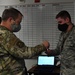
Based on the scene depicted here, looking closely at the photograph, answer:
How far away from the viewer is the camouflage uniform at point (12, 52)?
1.75 m

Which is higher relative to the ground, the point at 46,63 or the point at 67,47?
the point at 67,47

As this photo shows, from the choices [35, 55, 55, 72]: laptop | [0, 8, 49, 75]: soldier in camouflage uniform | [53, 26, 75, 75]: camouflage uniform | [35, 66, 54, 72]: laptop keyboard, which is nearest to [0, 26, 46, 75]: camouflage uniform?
[0, 8, 49, 75]: soldier in camouflage uniform

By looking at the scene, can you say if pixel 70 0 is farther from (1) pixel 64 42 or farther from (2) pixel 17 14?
(2) pixel 17 14

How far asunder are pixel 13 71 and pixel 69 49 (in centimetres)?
95

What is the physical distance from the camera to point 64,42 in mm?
2639

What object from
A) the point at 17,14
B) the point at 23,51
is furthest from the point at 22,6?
the point at 23,51

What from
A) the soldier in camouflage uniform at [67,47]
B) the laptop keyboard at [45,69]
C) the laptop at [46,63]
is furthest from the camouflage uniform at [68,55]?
the laptop at [46,63]

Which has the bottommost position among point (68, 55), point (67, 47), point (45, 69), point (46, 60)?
point (45, 69)

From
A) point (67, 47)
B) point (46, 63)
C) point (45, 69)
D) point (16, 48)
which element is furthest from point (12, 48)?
point (46, 63)

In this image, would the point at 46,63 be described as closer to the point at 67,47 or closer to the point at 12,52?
the point at 67,47

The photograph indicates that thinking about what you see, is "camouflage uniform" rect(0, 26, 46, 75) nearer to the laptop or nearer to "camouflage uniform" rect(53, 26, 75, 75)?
"camouflage uniform" rect(53, 26, 75, 75)

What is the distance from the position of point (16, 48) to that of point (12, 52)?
0.17 ft

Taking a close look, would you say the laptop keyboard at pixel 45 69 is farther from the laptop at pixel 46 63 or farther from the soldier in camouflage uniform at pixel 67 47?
the soldier in camouflage uniform at pixel 67 47

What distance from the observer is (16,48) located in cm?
175
